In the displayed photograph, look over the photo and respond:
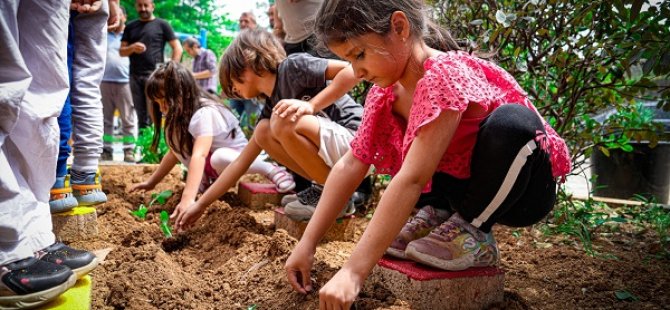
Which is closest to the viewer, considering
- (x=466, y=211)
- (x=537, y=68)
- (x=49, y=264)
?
(x=49, y=264)

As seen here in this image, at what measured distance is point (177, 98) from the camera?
11.1 ft

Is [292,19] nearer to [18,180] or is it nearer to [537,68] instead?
[537,68]

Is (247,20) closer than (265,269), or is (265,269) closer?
(265,269)

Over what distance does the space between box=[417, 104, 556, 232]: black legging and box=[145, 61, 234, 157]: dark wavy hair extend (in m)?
2.16

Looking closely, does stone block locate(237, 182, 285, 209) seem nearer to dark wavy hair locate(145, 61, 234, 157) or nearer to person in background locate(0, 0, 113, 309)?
dark wavy hair locate(145, 61, 234, 157)

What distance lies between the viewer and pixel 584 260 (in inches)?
88.7

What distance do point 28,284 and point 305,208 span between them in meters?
1.25

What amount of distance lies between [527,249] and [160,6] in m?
18.1

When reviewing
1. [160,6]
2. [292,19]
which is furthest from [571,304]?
[160,6]

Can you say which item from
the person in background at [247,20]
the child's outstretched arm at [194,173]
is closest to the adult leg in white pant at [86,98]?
the child's outstretched arm at [194,173]

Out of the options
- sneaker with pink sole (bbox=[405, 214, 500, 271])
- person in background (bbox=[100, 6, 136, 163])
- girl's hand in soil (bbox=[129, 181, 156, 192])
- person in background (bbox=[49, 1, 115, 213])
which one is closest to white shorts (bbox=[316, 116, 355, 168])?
sneaker with pink sole (bbox=[405, 214, 500, 271])

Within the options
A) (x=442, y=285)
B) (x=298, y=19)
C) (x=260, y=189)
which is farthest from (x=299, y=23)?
(x=442, y=285)

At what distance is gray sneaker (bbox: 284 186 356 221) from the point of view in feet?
8.14

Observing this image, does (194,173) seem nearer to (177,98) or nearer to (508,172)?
(177,98)
